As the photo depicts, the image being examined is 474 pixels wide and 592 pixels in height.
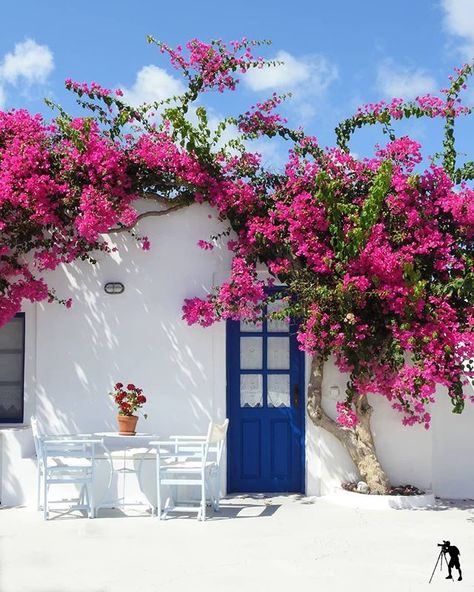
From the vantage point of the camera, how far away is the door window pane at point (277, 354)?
31.0 ft

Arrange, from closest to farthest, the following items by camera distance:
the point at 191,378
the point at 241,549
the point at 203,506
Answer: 1. the point at 241,549
2. the point at 203,506
3. the point at 191,378

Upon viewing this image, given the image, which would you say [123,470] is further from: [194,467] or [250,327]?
[250,327]

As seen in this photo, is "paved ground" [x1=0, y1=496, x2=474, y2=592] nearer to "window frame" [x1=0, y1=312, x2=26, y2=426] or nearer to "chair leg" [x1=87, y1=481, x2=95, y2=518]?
"chair leg" [x1=87, y1=481, x2=95, y2=518]

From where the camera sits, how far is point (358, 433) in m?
9.03

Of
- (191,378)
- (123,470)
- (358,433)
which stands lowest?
(123,470)

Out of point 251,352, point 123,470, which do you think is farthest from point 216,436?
point 251,352

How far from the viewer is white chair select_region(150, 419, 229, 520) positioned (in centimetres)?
788

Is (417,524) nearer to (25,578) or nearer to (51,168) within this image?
(25,578)

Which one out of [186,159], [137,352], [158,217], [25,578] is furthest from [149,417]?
[25,578]

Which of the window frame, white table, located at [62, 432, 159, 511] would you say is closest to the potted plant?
white table, located at [62, 432, 159, 511]

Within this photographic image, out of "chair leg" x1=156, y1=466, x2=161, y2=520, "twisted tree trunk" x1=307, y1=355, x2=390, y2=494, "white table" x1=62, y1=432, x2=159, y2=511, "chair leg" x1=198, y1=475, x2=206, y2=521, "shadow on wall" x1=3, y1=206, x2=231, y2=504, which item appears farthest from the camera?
"shadow on wall" x1=3, y1=206, x2=231, y2=504

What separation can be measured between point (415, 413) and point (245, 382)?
6.28ft

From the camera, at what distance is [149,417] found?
9.23 metres

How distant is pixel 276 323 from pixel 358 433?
4.95 feet
